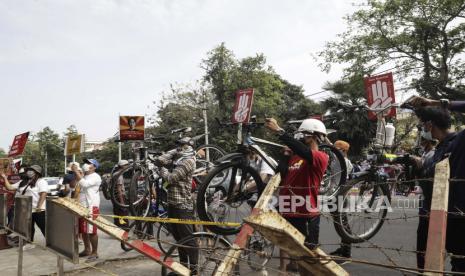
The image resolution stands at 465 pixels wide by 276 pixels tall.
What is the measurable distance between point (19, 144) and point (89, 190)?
6.95 m

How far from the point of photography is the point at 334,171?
19.1 feet

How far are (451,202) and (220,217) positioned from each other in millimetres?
3029

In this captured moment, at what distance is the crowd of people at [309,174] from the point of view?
3145mm

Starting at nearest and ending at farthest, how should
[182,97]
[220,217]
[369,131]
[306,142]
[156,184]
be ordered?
1. [306,142]
2. [220,217]
3. [156,184]
4. [369,131]
5. [182,97]

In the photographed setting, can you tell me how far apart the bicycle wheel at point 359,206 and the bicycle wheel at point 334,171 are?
33 centimetres

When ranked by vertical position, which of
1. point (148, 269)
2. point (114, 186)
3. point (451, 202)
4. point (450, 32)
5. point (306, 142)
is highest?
point (450, 32)

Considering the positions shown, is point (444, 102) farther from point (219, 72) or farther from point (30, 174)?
point (219, 72)

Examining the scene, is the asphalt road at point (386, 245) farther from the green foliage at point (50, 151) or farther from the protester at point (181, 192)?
the green foliage at point (50, 151)

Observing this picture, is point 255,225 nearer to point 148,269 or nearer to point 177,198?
point 177,198

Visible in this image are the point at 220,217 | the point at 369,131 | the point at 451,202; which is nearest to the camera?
the point at 451,202

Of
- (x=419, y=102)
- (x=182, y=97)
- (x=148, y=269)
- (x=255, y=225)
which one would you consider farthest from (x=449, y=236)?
(x=182, y=97)

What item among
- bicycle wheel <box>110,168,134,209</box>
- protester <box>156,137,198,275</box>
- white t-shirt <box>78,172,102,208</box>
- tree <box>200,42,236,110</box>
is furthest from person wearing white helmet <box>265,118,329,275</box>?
tree <box>200,42,236,110</box>

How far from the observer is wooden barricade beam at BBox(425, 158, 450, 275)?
5.95 feet

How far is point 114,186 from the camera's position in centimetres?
793
